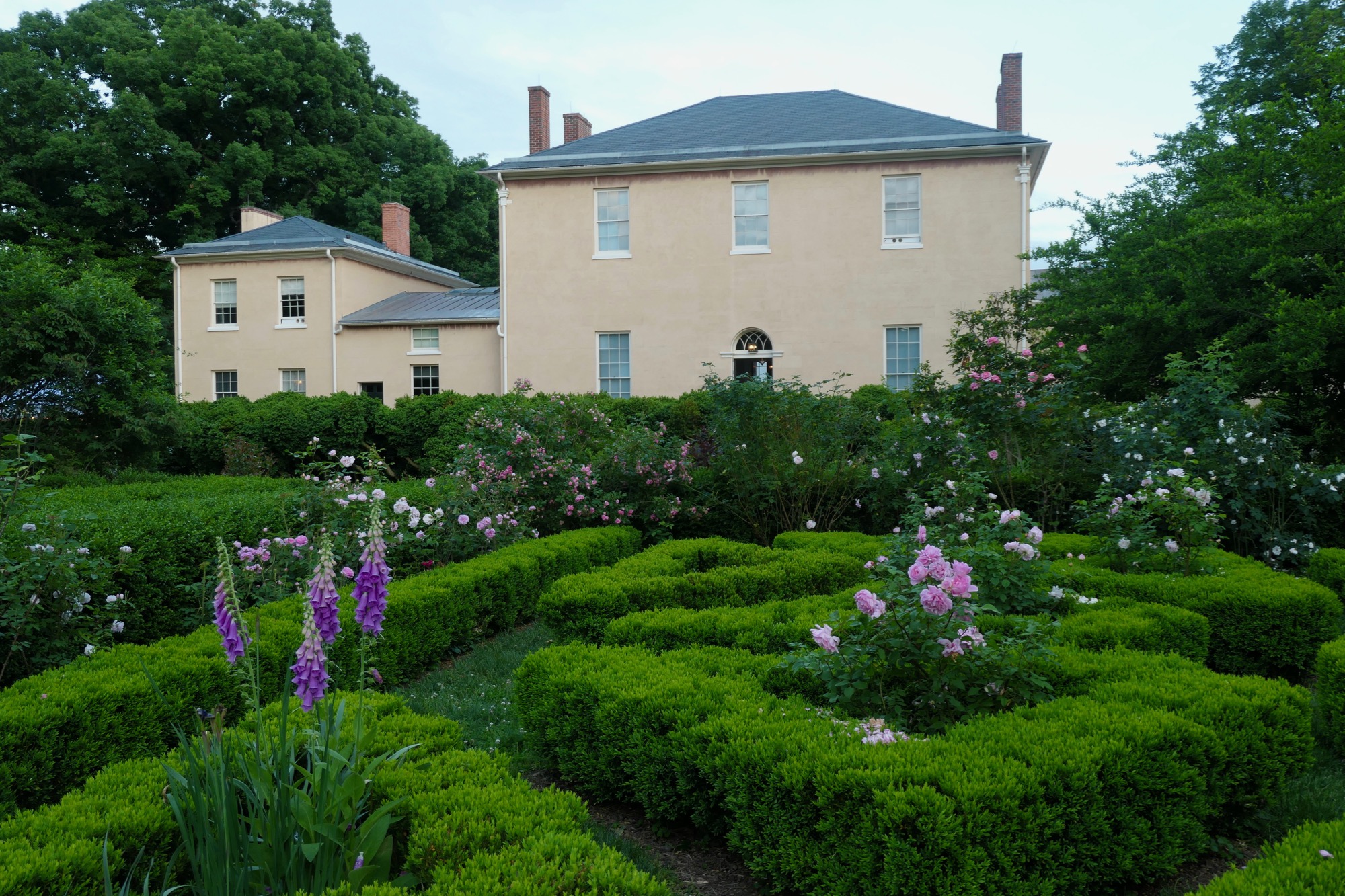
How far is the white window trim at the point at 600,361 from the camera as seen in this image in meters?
18.7

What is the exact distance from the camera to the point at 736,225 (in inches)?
721

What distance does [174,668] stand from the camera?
3.94 m

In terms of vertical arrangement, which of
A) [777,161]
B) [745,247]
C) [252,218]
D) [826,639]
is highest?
[252,218]

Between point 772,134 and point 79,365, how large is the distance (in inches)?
541

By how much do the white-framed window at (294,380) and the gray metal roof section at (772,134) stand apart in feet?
24.6

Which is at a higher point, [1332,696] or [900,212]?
[900,212]

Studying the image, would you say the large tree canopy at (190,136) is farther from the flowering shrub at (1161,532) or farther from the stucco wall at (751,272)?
the flowering shrub at (1161,532)

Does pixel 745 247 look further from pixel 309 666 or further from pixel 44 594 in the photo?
pixel 309 666

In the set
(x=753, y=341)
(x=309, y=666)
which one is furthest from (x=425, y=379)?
(x=309, y=666)

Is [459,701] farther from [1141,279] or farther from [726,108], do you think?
[726,108]

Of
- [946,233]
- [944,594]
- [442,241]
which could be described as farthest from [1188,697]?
[442,241]

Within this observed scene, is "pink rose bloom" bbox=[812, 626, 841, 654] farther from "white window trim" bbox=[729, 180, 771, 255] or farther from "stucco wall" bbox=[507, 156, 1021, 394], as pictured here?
"white window trim" bbox=[729, 180, 771, 255]

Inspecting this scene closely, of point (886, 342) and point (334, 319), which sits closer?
point (886, 342)

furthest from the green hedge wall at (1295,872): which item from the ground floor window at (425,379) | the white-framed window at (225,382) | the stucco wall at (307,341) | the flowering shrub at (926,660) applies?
the white-framed window at (225,382)
